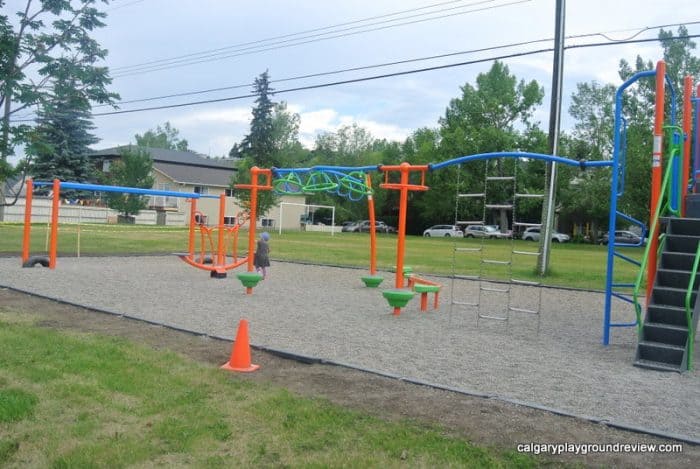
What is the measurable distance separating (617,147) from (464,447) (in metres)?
6.13

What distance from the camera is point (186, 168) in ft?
206

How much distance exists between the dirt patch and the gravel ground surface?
33 cm

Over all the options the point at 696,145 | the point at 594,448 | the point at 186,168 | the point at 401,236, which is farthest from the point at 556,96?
the point at 186,168

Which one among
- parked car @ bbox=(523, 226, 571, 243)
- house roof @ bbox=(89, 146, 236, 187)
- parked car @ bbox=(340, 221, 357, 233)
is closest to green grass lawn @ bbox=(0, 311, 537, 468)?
parked car @ bbox=(523, 226, 571, 243)

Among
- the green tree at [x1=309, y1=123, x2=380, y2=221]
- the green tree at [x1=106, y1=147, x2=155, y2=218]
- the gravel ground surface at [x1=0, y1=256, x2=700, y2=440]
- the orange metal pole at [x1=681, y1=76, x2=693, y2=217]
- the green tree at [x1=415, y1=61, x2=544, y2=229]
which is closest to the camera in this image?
the gravel ground surface at [x1=0, y1=256, x2=700, y2=440]

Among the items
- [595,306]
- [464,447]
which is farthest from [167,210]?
[464,447]

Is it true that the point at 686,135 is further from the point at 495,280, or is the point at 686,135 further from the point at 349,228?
the point at 349,228

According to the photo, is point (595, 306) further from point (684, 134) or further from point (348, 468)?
point (348, 468)

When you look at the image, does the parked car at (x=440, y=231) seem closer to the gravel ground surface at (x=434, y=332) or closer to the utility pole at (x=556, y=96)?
the utility pole at (x=556, y=96)

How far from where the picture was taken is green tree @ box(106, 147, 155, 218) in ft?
157

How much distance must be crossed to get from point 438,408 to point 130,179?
1891 inches

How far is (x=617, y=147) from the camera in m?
8.99

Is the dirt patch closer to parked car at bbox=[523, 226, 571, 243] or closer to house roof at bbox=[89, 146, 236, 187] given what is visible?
parked car at bbox=[523, 226, 571, 243]

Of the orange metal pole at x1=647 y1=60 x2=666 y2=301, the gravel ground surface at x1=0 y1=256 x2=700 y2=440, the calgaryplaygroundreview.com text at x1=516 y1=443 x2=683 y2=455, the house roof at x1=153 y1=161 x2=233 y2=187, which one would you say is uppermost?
the house roof at x1=153 y1=161 x2=233 y2=187
